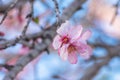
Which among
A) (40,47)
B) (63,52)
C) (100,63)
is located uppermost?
(100,63)

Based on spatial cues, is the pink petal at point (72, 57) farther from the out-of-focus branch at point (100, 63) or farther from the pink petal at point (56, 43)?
the out-of-focus branch at point (100, 63)

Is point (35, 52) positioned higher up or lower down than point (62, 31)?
higher up

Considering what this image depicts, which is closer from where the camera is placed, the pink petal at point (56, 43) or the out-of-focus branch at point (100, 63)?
the pink petal at point (56, 43)

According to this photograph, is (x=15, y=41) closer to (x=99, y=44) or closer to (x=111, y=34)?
(x=99, y=44)

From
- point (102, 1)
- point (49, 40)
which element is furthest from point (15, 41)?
point (102, 1)

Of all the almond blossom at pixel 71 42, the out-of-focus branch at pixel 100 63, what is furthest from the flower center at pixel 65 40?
the out-of-focus branch at pixel 100 63

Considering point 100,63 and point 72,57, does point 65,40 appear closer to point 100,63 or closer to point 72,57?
point 72,57

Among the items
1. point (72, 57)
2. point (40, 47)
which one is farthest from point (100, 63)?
point (72, 57)
